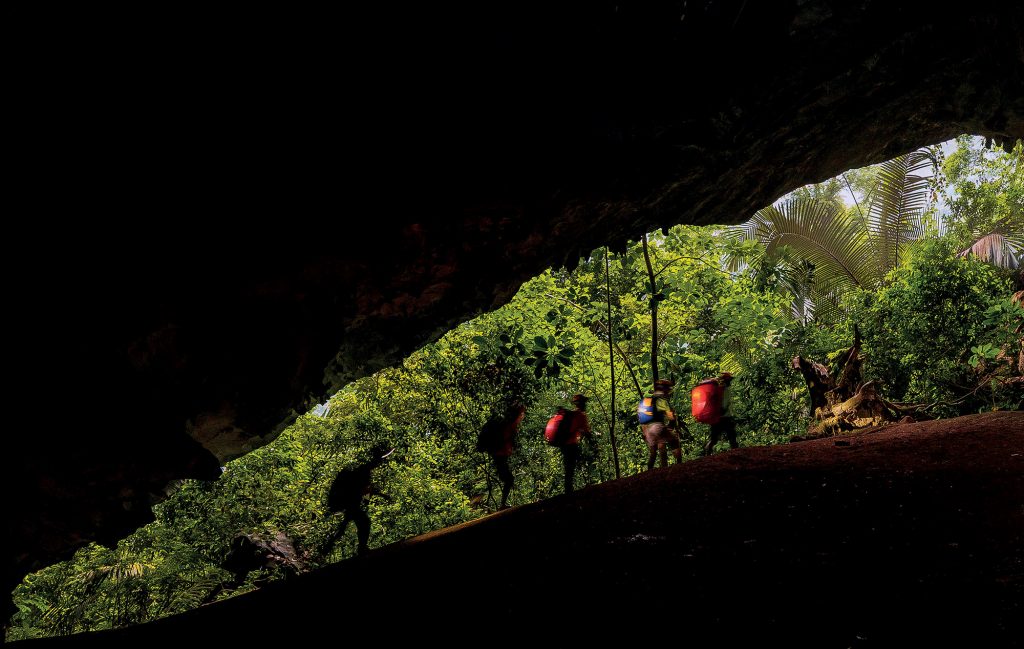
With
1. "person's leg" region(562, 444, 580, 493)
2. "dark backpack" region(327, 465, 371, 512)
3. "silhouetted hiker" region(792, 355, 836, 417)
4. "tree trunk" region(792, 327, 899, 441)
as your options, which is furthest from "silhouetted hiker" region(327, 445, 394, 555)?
"silhouetted hiker" region(792, 355, 836, 417)

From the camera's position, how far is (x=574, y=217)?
425 centimetres

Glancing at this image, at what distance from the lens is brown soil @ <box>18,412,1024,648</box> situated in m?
2.01

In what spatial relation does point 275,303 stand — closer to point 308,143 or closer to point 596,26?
point 308,143

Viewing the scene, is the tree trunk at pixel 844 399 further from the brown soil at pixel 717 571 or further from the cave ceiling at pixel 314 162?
the cave ceiling at pixel 314 162

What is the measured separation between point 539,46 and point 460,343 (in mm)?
5771

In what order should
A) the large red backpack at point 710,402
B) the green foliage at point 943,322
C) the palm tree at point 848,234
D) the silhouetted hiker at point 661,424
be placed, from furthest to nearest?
the palm tree at point 848,234, the green foliage at point 943,322, the large red backpack at point 710,402, the silhouetted hiker at point 661,424

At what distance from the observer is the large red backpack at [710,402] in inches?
243

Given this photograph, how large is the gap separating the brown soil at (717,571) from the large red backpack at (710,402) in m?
1.61

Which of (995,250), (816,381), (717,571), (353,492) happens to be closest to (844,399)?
(816,381)

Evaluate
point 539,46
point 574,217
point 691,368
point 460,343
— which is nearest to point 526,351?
point 460,343

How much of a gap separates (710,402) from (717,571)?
3.82 metres

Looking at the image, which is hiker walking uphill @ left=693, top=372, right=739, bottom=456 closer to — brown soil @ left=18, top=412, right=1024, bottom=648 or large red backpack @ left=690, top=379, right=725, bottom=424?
large red backpack @ left=690, top=379, right=725, bottom=424

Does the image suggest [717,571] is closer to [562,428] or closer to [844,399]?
[562,428]

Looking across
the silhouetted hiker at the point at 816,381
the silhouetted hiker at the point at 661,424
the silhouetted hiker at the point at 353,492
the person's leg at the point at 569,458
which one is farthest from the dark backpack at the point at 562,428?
the silhouetted hiker at the point at 816,381
